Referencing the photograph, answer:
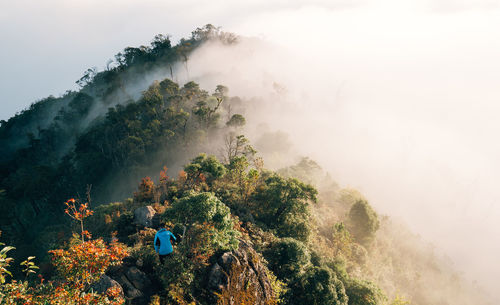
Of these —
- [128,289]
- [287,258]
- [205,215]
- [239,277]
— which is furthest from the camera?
[287,258]

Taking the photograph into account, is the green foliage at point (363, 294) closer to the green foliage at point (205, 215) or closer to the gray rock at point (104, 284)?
the green foliage at point (205, 215)

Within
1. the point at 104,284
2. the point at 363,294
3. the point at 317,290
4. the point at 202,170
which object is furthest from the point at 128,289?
the point at 363,294

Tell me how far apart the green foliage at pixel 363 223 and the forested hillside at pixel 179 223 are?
0.16 meters

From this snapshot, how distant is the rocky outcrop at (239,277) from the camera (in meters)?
14.8

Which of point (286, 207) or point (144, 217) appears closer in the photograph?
point (144, 217)

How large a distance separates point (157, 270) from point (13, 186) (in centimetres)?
6136

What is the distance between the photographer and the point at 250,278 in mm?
15828

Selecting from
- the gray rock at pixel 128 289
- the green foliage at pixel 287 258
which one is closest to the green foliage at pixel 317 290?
the green foliage at pixel 287 258

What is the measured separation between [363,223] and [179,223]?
29809mm

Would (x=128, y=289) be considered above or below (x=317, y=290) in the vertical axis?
above

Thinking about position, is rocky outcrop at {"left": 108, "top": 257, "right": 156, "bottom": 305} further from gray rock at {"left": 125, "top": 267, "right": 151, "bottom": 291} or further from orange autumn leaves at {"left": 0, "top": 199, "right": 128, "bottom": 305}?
orange autumn leaves at {"left": 0, "top": 199, "right": 128, "bottom": 305}

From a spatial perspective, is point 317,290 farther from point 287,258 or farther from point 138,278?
point 138,278

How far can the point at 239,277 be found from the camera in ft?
50.4

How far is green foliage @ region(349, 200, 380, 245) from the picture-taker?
3797 centimetres
